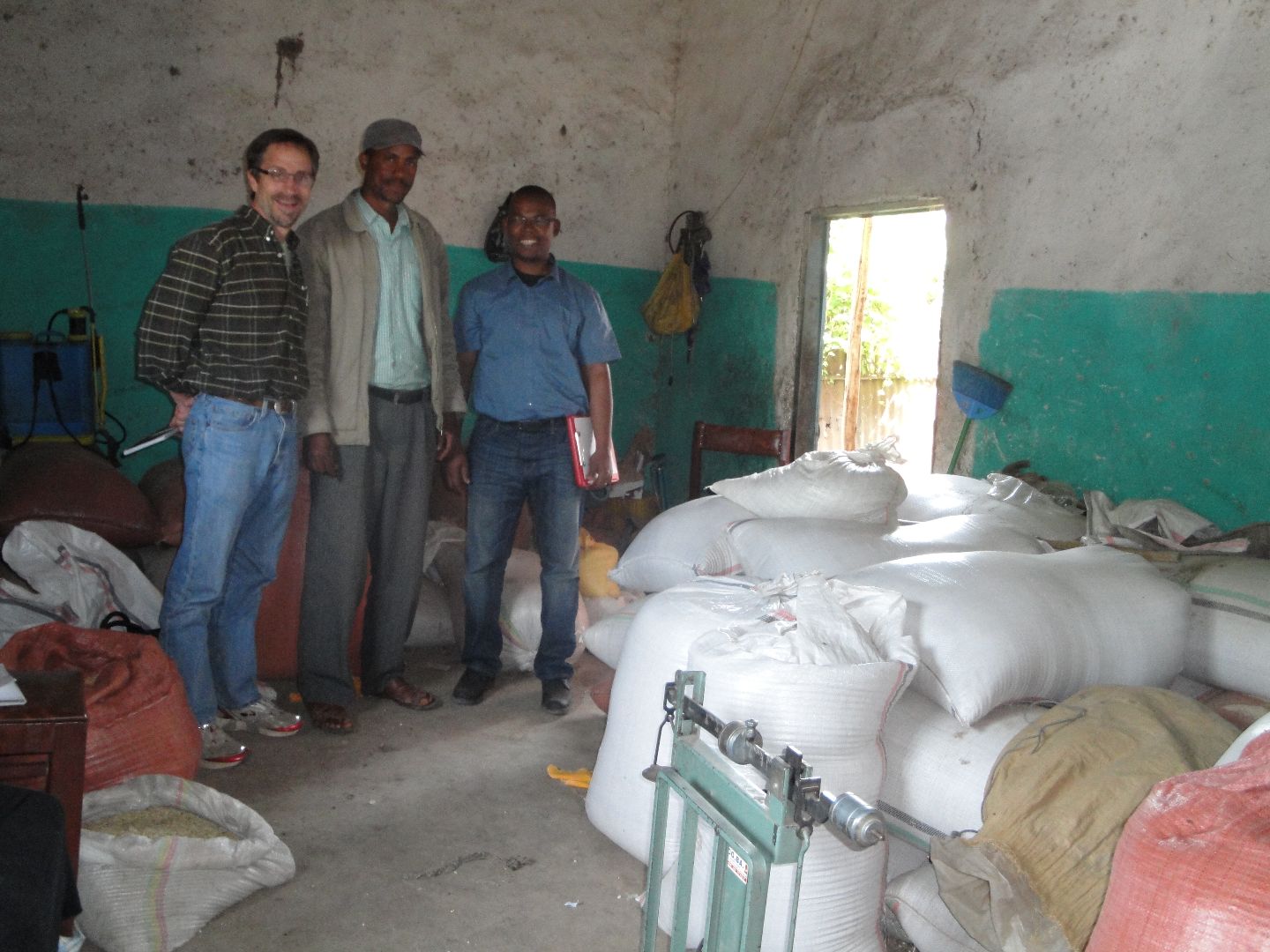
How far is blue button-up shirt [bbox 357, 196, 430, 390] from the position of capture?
2.94 metres

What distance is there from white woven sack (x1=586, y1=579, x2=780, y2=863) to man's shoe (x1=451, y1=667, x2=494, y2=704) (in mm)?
986

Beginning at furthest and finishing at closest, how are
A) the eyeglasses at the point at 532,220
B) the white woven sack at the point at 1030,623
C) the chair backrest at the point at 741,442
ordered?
the chair backrest at the point at 741,442
the eyeglasses at the point at 532,220
the white woven sack at the point at 1030,623

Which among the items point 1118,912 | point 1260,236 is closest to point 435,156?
point 1260,236

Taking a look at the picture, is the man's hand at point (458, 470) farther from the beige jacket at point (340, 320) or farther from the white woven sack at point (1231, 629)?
the white woven sack at point (1231, 629)

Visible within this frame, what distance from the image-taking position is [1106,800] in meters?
1.64

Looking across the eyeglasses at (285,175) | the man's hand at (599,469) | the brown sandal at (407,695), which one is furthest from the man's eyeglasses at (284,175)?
the brown sandal at (407,695)

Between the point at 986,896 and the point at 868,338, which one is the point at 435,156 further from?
the point at 986,896

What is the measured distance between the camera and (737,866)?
1281 millimetres

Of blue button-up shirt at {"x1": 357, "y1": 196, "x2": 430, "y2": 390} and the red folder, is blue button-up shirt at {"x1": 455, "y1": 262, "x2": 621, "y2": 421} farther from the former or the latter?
blue button-up shirt at {"x1": 357, "y1": 196, "x2": 430, "y2": 390}

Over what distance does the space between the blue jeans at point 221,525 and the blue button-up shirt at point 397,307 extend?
0.35 meters

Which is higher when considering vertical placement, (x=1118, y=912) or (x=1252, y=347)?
(x=1252, y=347)

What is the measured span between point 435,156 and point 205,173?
1.05 metres

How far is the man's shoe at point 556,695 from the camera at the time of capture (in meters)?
3.20

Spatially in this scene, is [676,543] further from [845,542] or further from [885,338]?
[885,338]
